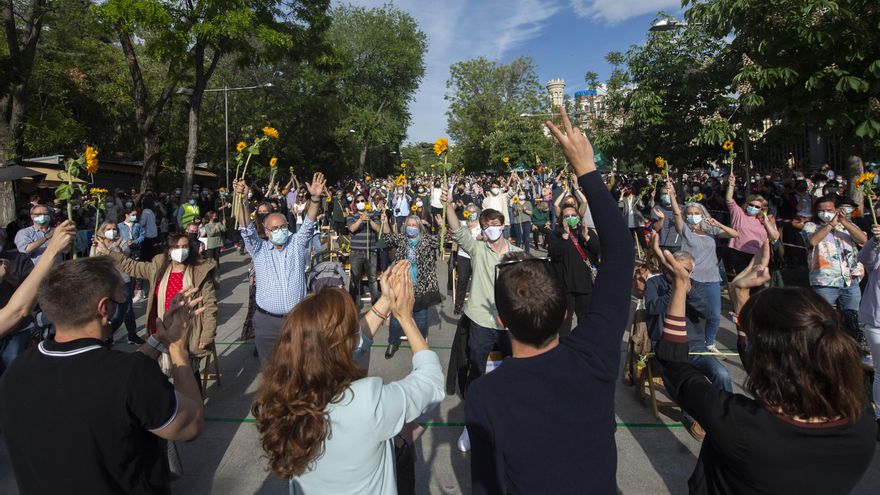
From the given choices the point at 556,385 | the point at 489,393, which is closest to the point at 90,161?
the point at 489,393

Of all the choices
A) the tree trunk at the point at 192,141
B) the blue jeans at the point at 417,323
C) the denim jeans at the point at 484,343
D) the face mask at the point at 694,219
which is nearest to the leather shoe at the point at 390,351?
the blue jeans at the point at 417,323

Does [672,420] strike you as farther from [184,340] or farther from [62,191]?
[62,191]

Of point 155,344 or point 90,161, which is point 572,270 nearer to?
point 155,344

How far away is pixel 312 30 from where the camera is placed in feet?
64.7

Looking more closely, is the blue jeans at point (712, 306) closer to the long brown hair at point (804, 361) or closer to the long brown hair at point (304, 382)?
the long brown hair at point (804, 361)

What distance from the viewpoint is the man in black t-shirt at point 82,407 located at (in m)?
1.94

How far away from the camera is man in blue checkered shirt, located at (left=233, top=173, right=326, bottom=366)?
15.2 ft

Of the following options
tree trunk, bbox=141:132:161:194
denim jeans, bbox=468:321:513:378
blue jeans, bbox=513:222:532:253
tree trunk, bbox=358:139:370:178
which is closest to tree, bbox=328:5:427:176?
tree trunk, bbox=358:139:370:178

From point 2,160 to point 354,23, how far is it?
38519mm

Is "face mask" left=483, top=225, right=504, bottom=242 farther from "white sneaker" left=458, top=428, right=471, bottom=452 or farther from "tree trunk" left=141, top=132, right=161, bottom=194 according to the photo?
"tree trunk" left=141, top=132, right=161, bottom=194

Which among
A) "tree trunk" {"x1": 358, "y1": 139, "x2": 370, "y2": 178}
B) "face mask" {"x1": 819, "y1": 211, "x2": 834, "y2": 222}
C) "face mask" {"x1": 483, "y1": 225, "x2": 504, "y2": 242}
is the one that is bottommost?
"face mask" {"x1": 483, "y1": 225, "x2": 504, "y2": 242}

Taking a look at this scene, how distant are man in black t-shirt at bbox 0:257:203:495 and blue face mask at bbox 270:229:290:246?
2.61 m

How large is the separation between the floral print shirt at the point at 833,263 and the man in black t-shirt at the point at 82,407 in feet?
20.5

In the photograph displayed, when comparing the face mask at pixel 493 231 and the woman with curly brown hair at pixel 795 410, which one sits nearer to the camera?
the woman with curly brown hair at pixel 795 410
